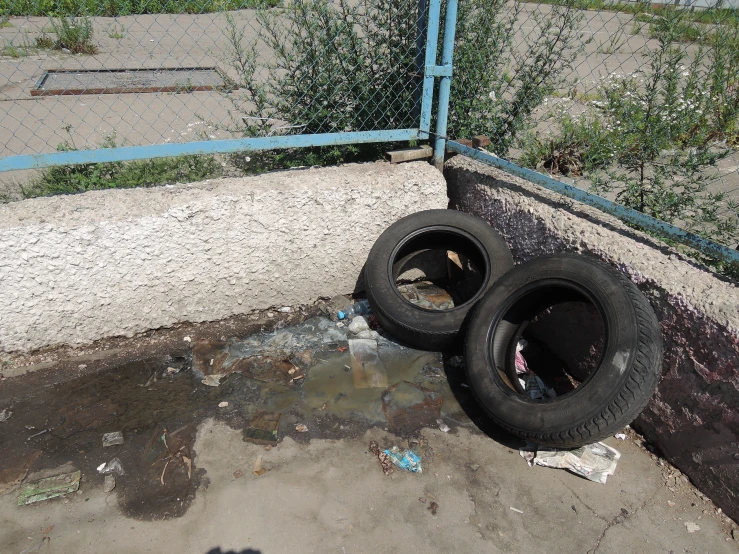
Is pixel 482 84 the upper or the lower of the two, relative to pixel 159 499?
upper

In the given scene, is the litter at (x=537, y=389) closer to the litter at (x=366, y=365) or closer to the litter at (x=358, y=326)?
the litter at (x=366, y=365)

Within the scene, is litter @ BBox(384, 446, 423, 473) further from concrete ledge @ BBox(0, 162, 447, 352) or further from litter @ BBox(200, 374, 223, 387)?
concrete ledge @ BBox(0, 162, 447, 352)

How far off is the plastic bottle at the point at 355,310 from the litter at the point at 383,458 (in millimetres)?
1047

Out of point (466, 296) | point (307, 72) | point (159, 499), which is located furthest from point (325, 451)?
point (307, 72)

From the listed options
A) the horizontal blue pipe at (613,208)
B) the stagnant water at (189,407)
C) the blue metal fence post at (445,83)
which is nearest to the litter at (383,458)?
the stagnant water at (189,407)

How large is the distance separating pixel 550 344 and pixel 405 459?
45.6 inches

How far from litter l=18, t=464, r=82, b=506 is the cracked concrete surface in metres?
0.04

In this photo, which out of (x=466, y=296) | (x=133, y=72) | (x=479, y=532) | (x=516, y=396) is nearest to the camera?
(x=479, y=532)

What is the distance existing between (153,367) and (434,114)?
2556mm

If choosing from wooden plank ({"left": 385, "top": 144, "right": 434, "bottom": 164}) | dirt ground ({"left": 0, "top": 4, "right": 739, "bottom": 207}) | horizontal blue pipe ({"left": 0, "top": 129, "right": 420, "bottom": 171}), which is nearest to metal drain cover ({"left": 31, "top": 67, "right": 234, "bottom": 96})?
dirt ground ({"left": 0, "top": 4, "right": 739, "bottom": 207})

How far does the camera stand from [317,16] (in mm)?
3336

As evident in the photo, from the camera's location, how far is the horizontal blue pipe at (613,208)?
A: 7.78 ft

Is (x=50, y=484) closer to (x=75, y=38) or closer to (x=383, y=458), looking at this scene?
(x=383, y=458)

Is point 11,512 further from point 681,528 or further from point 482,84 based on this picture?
point 482,84
